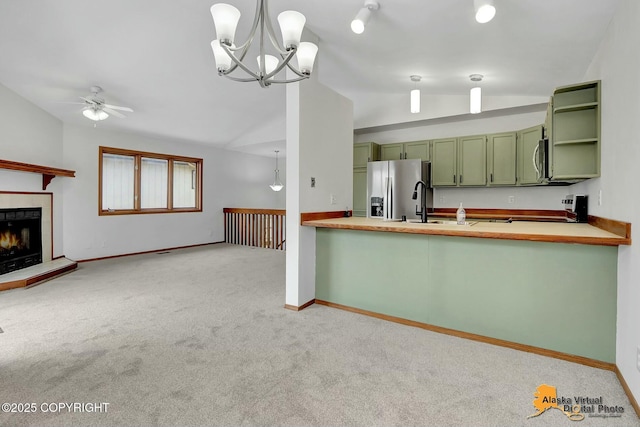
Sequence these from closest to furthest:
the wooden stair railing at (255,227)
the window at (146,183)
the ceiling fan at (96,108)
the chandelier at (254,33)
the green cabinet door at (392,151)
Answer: the chandelier at (254,33) < the ceiling fan at (96,108) < the green cabinet door at (392,151) < the window at (146,183) < the wooden stair railing at (255,227)

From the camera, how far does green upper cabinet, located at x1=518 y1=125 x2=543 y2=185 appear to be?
449cm

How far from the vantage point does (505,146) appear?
4.83m

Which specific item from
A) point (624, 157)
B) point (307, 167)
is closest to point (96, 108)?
point (307, 167)

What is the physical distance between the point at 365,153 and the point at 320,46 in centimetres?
257

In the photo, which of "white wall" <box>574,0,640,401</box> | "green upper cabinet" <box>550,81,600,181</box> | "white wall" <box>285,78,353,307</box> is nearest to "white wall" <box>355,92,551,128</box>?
"white wall" <box>285,78,353,307</box>

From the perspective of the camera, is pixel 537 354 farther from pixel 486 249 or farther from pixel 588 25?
pixel 588 25

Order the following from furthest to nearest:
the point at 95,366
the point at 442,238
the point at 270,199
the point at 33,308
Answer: the point at 270,199, the point at 33,308, the point at 442,238, the point at 95,366

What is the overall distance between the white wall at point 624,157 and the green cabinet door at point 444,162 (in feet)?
9.07

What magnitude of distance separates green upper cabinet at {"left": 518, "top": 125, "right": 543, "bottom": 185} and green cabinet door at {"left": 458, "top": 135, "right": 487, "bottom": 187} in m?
0.46

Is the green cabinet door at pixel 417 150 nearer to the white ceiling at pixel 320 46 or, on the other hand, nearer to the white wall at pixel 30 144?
Answer: the white ceiling at pixel 320 46

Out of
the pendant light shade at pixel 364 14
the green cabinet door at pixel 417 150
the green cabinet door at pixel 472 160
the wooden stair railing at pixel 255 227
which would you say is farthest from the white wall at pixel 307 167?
the wooden stair railing at pixel 255 227

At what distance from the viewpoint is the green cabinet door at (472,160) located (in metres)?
4.99

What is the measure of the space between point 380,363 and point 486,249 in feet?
3.85

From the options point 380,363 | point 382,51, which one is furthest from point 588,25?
point 380,363
